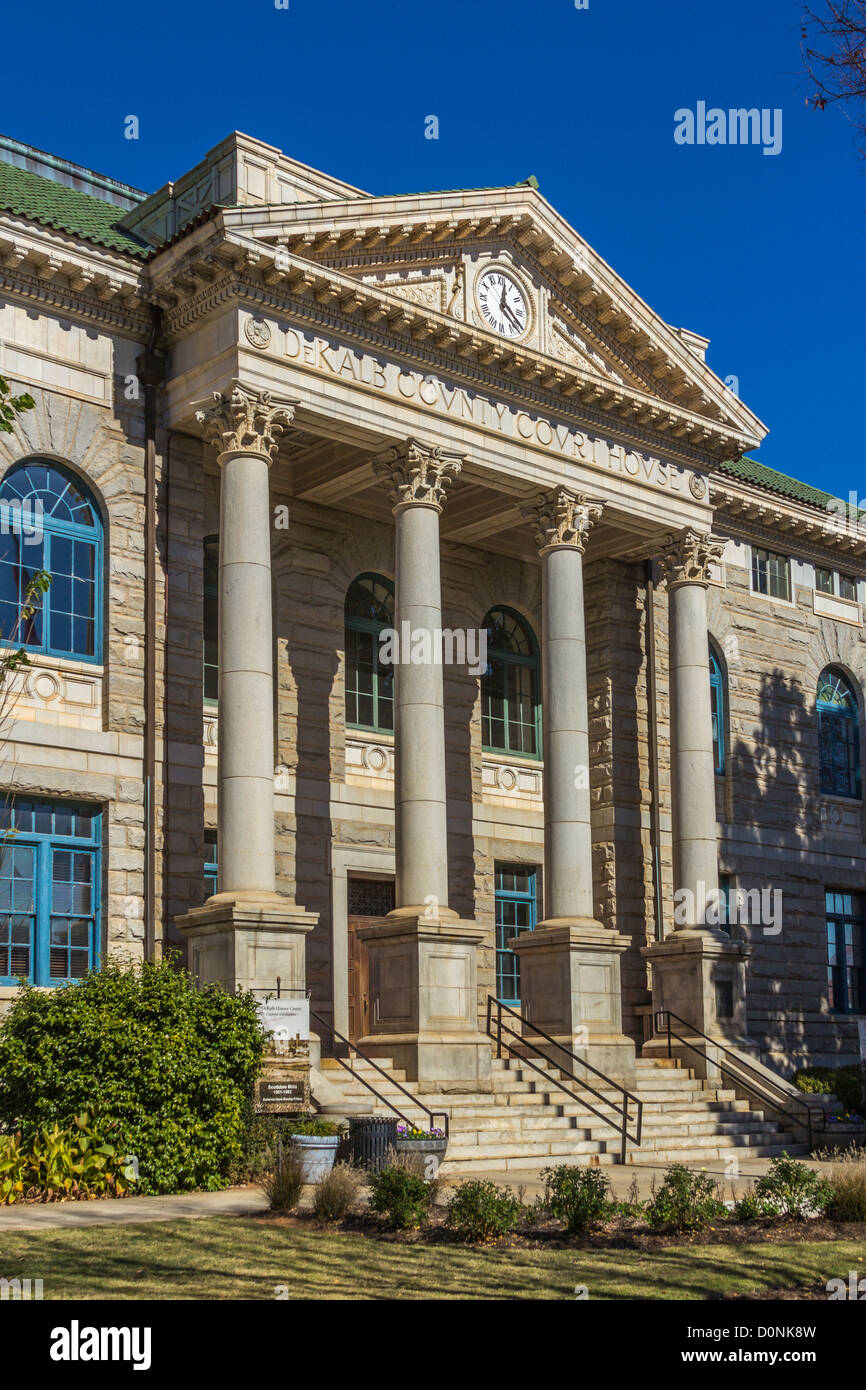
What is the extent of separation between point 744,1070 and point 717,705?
8.99 m

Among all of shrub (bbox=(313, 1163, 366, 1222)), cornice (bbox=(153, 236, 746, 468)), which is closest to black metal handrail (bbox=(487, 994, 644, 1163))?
shrub (bbox=(313, 1163, 366, 1222))

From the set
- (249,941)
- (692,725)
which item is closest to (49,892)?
(249,941)

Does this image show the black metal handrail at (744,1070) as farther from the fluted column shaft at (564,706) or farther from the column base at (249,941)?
the column base at (249,941)

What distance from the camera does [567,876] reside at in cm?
2486

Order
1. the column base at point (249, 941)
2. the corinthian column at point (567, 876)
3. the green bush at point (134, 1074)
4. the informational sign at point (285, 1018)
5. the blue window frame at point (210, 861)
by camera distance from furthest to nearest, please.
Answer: the corinthian column at point (567, 876), the blue window frame at point (210, 861), the column base at point (249, 941), the informational sign at point (285, 1018), the green bush at point (134, 1074)

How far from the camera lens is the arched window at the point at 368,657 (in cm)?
2686

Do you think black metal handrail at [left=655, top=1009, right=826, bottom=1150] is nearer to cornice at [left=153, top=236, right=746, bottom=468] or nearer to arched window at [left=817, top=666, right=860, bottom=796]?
arched window at [left=817, top=666, right=860, bottom=796]

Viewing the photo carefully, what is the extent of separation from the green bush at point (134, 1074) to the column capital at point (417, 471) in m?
9.30

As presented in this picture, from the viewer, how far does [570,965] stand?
24.3 metres

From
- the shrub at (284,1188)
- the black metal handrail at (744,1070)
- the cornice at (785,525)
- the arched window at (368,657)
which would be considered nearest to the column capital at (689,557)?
the cornice at (785,525)

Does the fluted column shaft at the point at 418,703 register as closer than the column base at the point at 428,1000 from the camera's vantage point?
No

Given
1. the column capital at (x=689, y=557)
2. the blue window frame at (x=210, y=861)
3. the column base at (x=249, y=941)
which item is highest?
the column capital at (x=689, y=557)

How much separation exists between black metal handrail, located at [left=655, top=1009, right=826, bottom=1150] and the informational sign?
8.28 meters

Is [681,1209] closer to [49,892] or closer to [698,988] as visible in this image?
[49,892]
